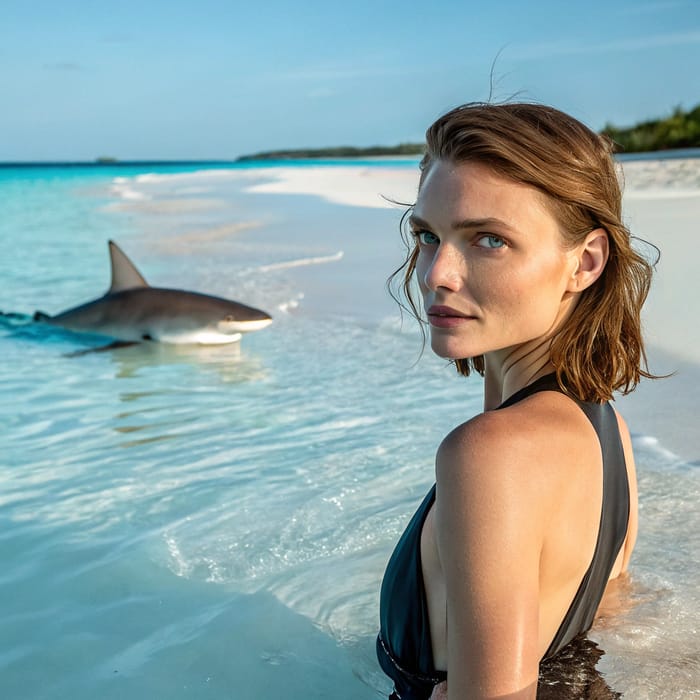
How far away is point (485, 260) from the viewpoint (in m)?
1.66

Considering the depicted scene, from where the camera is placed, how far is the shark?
23.3ft

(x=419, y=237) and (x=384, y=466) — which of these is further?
(x=384, y=466)

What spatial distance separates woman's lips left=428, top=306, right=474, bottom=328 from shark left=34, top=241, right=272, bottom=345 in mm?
5435

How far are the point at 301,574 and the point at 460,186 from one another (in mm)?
1866

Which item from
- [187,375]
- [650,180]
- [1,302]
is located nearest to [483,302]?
[187,375]

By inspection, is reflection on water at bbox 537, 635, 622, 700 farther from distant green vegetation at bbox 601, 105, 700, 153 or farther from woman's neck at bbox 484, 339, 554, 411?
distant green vegetation at bbox 601, 105, 700, 153

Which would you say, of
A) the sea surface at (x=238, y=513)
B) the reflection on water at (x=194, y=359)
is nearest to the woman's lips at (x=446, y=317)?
the sea surface at (x=238, y=513)

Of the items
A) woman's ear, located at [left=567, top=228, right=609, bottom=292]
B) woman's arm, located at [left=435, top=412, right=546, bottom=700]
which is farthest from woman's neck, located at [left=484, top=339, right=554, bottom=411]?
woman's arm, located at [left=435, top=412, right=546, bottom=700]

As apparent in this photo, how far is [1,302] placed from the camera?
10031 mm

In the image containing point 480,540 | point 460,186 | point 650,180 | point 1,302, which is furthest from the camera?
point 650,180

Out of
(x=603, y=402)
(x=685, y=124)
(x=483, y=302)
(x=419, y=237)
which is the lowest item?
(x=603, y=402)

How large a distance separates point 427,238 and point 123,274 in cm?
632

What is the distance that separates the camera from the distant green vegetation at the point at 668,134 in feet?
73.9

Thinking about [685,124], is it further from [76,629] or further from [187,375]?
[76,629]
